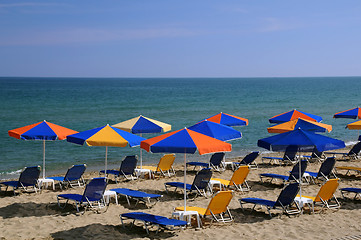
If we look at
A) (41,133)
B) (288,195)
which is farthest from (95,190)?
(288,195)

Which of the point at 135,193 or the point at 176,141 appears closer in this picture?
the point at 176,141

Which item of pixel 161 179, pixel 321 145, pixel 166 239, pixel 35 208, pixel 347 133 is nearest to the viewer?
pixel 166 239

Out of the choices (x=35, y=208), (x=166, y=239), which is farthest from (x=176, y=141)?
(x=35, y=208)

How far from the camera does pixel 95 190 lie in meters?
9.31

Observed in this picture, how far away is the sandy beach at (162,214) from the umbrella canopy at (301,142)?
1.26 m

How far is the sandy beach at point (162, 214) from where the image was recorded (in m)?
7.92

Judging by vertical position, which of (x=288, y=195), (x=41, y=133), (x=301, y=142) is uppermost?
(x=301, y=142)

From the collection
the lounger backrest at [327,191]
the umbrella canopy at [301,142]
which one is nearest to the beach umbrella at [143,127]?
the umbrella canopy at [301,142]

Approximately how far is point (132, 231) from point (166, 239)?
744 mm

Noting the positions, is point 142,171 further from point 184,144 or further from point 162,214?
point 184,144

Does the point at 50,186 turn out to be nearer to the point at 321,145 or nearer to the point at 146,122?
the point at 146,122

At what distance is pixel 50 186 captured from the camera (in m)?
12.5

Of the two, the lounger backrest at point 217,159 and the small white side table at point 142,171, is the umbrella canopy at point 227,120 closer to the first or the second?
the lounger backrest at point 217,159

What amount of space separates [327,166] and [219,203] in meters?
4.96
